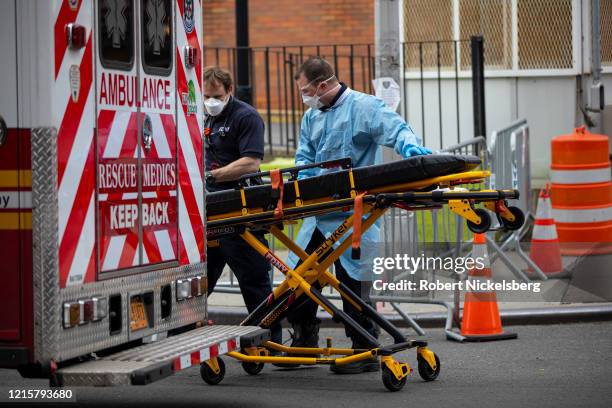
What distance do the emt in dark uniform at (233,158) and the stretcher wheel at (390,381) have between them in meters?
1.17

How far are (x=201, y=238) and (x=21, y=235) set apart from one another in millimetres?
1528

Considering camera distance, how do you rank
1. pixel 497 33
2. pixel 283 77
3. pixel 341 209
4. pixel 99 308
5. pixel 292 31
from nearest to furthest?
pixel 99 308
pixel 341 209
pixel 497 33
pixel 283 77
pixel 292 31

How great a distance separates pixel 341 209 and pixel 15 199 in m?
2.06

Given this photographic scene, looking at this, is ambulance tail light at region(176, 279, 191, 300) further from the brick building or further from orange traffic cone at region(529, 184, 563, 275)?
the brick building

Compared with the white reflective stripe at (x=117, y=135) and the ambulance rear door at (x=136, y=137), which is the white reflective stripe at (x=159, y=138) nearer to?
the ambulance rear door at (x=136, y=137)

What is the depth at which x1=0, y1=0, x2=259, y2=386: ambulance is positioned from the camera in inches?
236

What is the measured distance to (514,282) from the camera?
10656 mm

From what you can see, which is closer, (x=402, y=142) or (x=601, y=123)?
(x=402, y=142)

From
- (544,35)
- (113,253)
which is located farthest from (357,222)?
(544,35)

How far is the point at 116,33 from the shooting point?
658 centimetres

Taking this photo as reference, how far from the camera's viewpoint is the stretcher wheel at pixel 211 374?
7.79m

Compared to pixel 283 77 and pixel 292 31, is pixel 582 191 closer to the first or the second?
pixel 283 77

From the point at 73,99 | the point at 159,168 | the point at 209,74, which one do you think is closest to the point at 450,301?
the point at 209,74

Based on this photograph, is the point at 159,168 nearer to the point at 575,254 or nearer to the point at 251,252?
the point at 251,252
